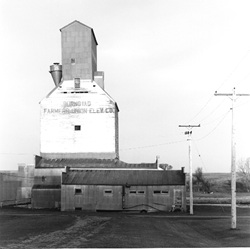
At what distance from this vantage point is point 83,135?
59438mm

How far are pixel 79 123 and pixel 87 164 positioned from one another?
242 inches

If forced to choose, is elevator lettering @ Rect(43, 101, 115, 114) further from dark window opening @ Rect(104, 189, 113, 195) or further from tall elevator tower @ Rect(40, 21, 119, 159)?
dark window opening @ Rect(104, 189, 113, 195)

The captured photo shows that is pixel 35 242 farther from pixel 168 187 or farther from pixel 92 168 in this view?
pixel 92 168

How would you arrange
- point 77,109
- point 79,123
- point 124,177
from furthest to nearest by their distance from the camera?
point 77,109 → point 79,123 → point 124,177

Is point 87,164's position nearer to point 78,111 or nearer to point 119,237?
point 78,111

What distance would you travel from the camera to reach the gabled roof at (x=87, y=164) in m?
55.7

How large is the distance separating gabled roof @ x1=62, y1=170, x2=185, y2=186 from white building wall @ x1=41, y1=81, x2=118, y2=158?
861 cm

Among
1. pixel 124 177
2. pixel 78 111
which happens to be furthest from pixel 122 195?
pixel 78 111

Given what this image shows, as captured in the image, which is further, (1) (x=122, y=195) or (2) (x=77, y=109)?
(2) (x=77, y=109)

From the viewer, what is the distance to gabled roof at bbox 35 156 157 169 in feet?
183

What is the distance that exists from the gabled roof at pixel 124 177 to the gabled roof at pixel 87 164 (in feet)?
18.1

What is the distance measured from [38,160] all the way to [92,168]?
6986mm

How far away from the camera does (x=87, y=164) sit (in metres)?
56.8

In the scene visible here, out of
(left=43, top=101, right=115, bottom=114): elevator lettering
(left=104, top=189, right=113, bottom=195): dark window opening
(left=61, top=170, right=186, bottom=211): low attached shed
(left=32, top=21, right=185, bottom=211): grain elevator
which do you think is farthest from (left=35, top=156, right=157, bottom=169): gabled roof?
(left=104, top=189, right=113, bottom=195): dark window opening
